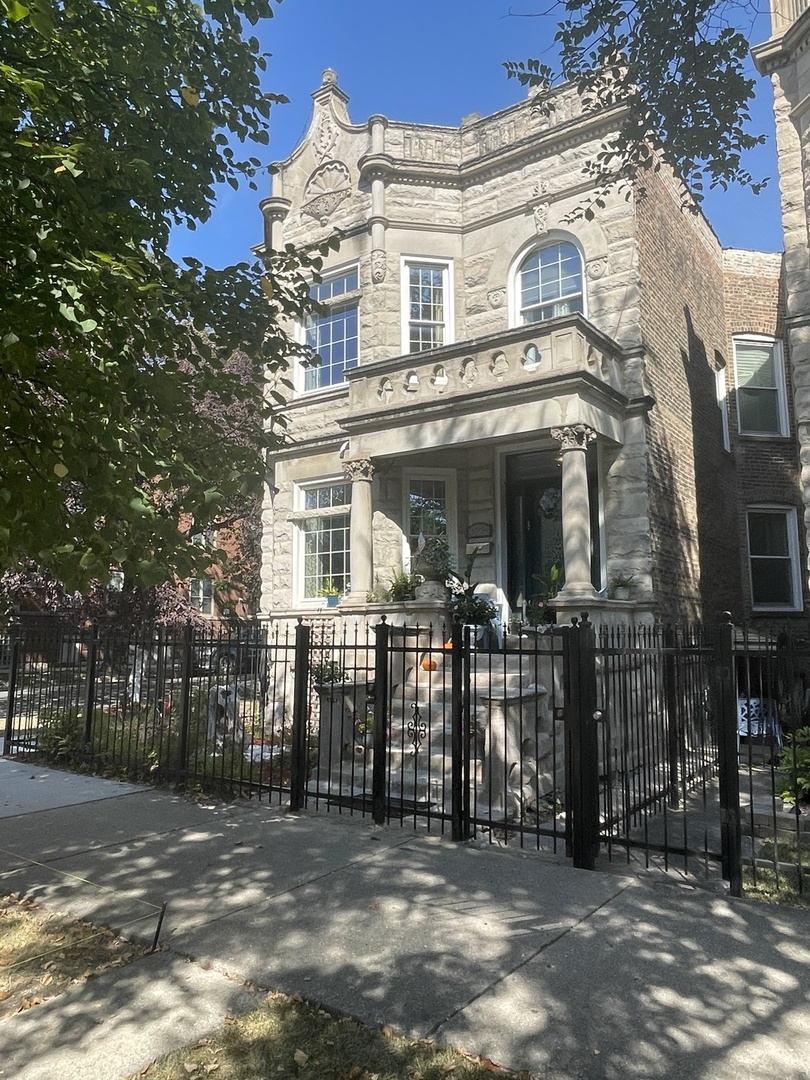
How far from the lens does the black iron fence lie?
564 centimetres

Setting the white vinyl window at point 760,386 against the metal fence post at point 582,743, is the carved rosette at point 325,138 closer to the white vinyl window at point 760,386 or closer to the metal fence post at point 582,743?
the white vinyl window at point 760,386

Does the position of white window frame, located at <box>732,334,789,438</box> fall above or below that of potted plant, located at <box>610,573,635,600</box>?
above

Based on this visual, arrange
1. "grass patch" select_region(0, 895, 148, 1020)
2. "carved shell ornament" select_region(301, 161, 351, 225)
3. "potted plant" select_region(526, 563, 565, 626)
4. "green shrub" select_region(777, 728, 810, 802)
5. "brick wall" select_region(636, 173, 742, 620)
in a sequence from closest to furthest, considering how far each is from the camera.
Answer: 1. "grass patch" select_region(0, 895, 148, 1020)
2. "green shrub" select_region(777, 728, 810, 802)
3. "potted plant" select_region(526, 563, 565, 626)
4. "brick wall" select_region(636, 173, 742, 620)
5. "carved shell ornament" select_region(301, 161, 351, 225)

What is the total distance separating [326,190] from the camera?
1555cm

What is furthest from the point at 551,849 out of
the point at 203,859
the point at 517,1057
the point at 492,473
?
the point at 492,473

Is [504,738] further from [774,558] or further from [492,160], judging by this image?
[774,558]

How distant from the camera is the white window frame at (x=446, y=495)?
13195 mm

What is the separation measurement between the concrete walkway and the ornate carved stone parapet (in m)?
6.01

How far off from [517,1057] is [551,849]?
3.13 m

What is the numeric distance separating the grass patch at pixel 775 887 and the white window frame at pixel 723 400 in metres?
12.6

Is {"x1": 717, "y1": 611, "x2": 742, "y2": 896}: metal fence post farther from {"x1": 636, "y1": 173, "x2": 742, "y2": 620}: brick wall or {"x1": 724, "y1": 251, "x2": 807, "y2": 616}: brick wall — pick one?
{"x1": 724, "y1": 251, "x2": 807, "y2": 616}: brick wall

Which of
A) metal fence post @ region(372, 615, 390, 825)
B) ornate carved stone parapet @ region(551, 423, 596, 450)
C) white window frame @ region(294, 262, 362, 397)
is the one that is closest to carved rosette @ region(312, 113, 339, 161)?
white window frame @ region(294, 262, 362, 397)

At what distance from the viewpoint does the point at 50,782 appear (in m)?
8.61

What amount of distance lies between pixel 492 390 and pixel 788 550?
969 cm
